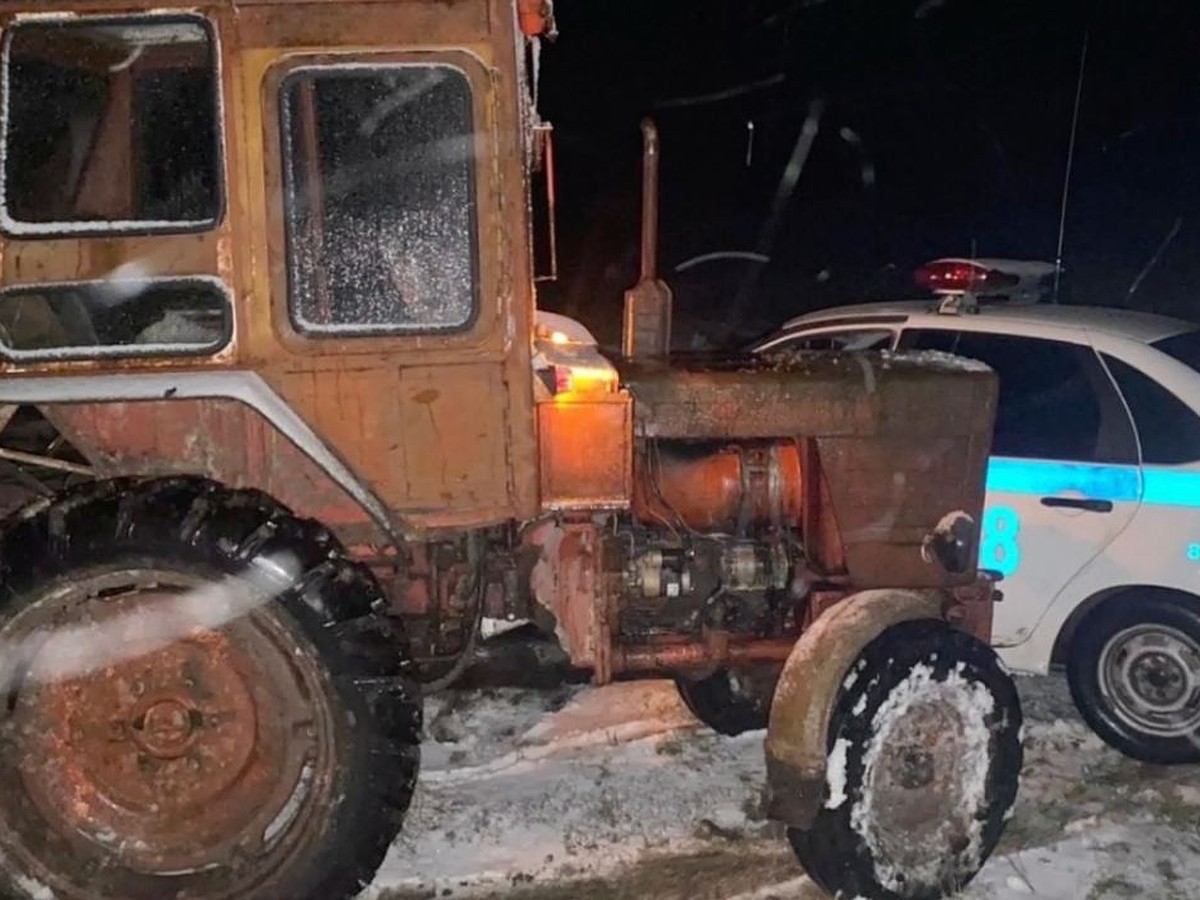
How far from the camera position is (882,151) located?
25.6m

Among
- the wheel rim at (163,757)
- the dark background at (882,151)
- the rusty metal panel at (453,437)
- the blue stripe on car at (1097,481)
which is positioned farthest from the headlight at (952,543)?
the dark background at (882,151)

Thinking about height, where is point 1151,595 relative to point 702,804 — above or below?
above

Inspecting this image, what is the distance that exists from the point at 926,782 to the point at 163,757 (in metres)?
2.36

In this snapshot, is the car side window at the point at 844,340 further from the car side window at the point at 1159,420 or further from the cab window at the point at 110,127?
the cab window at the point at 110,127

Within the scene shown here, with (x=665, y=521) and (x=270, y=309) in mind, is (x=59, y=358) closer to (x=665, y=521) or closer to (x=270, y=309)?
(x=270, y=309)

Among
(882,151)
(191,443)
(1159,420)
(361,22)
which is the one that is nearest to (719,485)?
(191,443)

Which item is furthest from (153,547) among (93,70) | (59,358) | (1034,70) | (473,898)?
(1034,70)

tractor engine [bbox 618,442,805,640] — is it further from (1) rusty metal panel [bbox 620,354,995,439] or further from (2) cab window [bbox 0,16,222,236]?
(2) cab window [bbox 0,16,222,236]

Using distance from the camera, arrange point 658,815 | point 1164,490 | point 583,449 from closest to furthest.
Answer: point 583,449, point 658,815, point 1164,490

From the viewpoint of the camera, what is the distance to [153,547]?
3145 mm

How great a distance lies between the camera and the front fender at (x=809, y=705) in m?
3.81

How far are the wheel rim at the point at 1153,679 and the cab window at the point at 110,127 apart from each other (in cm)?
414

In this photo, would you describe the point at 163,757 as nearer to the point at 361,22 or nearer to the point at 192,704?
the point at 192,704

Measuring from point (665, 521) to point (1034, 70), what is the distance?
81.6ft
